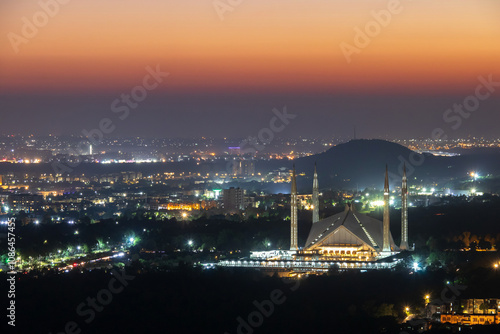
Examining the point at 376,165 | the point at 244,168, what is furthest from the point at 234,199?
the point at 244,168

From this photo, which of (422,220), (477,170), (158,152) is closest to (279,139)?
(158,152)

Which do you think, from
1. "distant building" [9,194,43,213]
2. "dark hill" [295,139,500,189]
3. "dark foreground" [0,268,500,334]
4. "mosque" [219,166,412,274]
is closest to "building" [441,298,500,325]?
"dark foreground" [0,268,500,334]

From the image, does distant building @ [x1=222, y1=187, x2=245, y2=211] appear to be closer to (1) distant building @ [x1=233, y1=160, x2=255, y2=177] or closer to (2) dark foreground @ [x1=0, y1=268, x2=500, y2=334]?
(2) dark foreground @ [x1=0, y1=268, x2=500, y2=334]

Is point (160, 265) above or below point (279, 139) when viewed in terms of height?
below

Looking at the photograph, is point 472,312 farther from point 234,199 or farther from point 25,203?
point 25,203

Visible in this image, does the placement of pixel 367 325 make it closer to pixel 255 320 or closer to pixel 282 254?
pixel 255 320

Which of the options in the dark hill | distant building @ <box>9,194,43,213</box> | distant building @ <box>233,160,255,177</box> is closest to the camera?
distant building @ <box>9,194,43,213</box>

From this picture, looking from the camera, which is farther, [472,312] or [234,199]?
[234,199]
